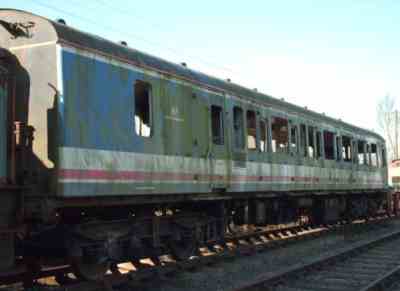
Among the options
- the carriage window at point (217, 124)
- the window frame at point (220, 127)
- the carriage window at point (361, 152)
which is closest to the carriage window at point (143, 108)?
the window frame at point (220, 127)

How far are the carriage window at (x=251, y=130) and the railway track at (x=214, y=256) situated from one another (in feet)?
8.43

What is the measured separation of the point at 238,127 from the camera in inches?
501

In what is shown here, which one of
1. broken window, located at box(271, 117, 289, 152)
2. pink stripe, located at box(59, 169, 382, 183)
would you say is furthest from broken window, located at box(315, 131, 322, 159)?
pink stripe, located at box(59, 169, 382, 183)

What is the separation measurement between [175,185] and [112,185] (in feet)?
6.28

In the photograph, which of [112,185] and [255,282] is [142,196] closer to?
[112,185]

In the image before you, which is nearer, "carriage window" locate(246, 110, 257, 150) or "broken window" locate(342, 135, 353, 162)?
"carriage window" locate(246, 110, 257, 150)

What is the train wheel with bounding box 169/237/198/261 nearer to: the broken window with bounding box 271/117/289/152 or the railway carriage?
the railway carriage

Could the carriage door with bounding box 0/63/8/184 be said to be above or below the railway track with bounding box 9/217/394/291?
above

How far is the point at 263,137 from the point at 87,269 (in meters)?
6.79

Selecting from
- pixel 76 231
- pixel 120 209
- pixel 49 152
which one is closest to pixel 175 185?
pixel 120 209

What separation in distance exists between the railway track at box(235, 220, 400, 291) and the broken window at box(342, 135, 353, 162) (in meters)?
7.15

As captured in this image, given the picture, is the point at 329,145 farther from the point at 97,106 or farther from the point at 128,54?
the point at 97,106

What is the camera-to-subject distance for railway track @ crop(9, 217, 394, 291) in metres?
→ 8.71

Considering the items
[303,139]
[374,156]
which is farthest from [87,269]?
[374,156]
